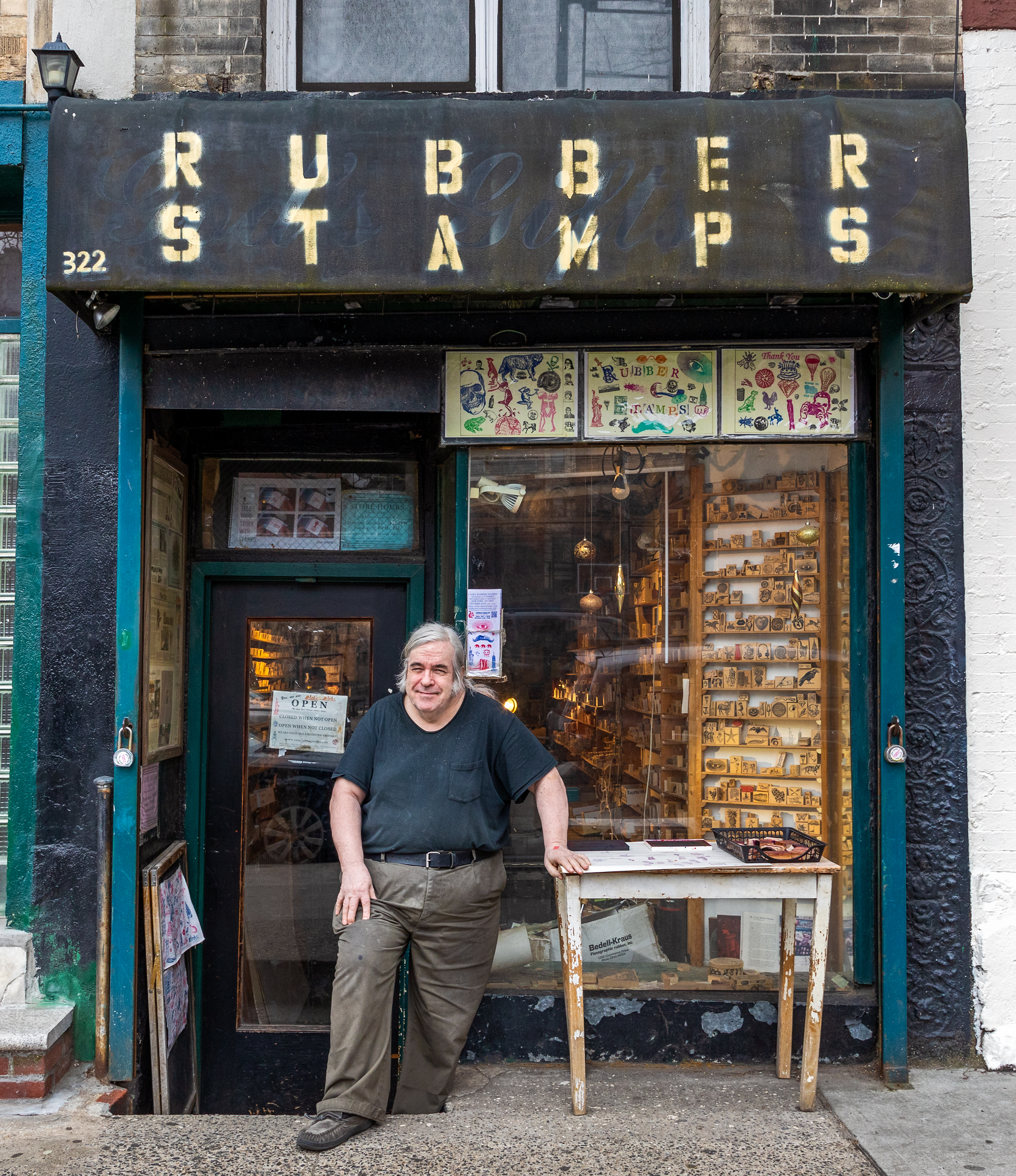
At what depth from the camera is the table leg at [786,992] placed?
13.8ft

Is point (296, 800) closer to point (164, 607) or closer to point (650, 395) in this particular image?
point (164, 607)

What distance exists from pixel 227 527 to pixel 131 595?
0.87 metres

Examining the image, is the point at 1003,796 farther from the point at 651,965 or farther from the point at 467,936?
the point at 467,936

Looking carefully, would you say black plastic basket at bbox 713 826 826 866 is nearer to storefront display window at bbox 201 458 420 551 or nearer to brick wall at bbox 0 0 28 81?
storefront display window at bbox 201 458 420 551

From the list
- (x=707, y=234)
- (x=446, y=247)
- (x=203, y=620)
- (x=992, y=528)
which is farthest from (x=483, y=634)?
(x=992, y=528)

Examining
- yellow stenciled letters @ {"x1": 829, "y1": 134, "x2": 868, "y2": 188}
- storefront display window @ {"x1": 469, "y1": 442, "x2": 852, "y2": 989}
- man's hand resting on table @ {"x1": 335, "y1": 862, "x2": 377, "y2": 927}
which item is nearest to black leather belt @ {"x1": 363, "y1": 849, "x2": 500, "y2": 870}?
man's hand resting on table @ {"x1": 335, "y1": 862, "x2": 377, "y2": 927}

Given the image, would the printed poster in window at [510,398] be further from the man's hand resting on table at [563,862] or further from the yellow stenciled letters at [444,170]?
the man's hand resting on table at [563,862]

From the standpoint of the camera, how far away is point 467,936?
3980mm

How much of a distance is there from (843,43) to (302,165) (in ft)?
8.74

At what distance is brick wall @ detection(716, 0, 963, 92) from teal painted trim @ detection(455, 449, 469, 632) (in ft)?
7.05

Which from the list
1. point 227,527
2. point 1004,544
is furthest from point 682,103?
point 227,527

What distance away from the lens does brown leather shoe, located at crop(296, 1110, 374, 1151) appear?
359 centimetres

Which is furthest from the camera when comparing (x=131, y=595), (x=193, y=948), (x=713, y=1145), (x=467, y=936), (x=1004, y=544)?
(x=193, y=948)

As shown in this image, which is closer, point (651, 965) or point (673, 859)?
point (673, 859)
